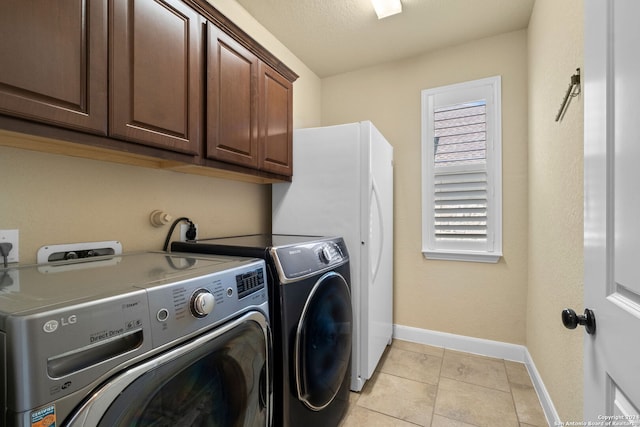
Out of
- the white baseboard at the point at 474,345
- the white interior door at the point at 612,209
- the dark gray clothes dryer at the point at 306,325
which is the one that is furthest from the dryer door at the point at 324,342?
the white baseboard at the point at 474,345

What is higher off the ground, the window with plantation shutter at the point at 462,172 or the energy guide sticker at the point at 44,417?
the window with plantation shutter at the point at 462,172

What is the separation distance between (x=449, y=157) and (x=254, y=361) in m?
2.21

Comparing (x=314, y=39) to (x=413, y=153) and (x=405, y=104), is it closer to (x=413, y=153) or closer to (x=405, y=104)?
(x=405, y=104)

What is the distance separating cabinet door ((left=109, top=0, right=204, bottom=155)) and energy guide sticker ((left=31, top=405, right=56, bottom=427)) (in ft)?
2.66

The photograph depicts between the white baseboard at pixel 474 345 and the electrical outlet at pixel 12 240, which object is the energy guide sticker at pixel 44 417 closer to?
the electrical outlet at pixel 12 240

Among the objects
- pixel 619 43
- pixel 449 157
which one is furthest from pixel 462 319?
pixel 619 43

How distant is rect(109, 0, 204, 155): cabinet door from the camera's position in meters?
1.00

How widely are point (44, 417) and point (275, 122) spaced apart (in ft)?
5.33

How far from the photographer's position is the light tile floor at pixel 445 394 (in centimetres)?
161

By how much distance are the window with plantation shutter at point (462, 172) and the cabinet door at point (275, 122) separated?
1268 millimetres

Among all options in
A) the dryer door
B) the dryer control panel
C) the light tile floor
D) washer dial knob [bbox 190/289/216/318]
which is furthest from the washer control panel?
the light tile floor

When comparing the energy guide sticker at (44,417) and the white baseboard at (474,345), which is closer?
the energy guide sticker at (44,417)

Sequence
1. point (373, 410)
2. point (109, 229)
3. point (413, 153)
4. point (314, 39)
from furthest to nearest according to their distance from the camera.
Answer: point (413, 153)
point (314, 39)
point (373, 410)
point (109, 229)

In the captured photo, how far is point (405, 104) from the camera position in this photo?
2629 millimetres
